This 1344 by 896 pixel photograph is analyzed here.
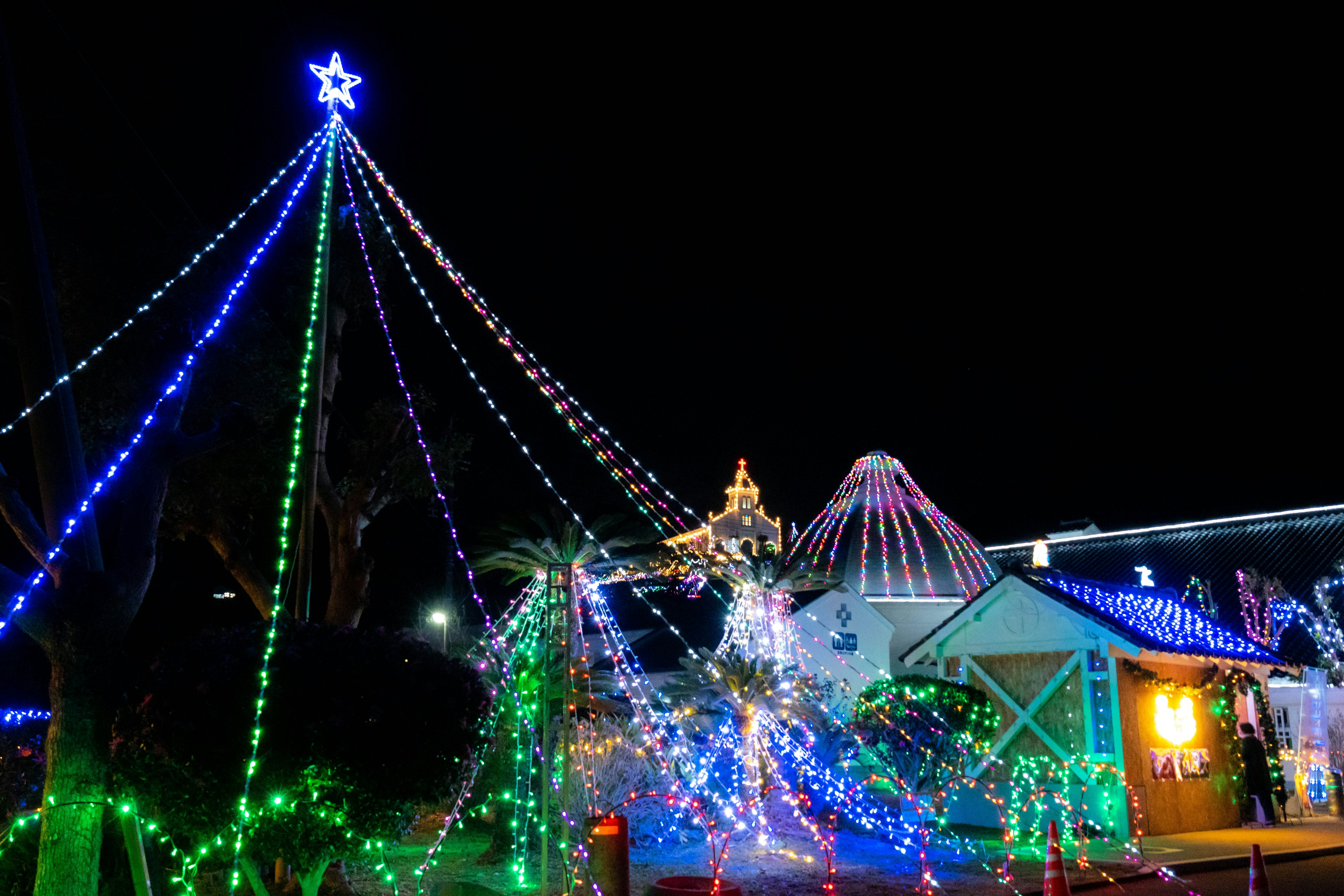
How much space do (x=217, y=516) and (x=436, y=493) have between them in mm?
2925

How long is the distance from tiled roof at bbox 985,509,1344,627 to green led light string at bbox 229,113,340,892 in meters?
23.7

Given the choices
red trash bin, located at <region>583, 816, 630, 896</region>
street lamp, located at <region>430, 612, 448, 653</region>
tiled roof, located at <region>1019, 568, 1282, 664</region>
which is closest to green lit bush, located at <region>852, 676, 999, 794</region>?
tiled roof, located at <region>1019, 568, 1282, 664</region>

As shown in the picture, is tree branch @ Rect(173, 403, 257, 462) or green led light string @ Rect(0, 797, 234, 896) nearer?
green led light string @ Rect(0, 797, 234, 896)

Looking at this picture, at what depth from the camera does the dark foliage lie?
6.92 m

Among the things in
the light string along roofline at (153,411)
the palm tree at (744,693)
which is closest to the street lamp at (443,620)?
the palm tree at (744,693)

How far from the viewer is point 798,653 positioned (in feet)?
89.1

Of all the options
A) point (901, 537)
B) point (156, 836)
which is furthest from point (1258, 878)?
point (901, 537)

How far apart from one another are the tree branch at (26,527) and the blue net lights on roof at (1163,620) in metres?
14.2

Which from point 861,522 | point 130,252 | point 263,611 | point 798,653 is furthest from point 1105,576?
point 130,252

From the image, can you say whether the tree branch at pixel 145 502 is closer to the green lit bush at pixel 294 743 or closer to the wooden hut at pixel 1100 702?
the green lit bush at pixel 294 743

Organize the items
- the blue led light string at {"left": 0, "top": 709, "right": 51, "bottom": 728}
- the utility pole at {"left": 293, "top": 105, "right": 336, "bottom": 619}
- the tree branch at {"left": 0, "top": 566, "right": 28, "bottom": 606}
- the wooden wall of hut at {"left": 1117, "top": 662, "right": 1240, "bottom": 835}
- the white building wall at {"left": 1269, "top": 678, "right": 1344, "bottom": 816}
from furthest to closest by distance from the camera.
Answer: the white building wall at {"left": 1269, "top": 678, "right": 1344, "bottom": 816}, the wooden wall of hut at {"left": 1117, "top": 662, "right": 1240, "bottom": 835}, the blue led light string at {"left": 0, "top": 709, "right": 51, "bottom": 728}, the utility pole at {"left": 293, "top": 105, "right": 336, "bottom": 619}, the tree branch at {"left": 0, "top": 566, "right": 28, "bottom": 606}

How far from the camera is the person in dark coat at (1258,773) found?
17.2m

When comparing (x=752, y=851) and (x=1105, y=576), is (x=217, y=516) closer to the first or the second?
(x=752, y=851)

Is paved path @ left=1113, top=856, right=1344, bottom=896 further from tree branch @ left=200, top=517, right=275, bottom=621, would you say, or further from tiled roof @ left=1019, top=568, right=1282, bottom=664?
tree branch @ left=200, top=517, right=275, bottom=621
